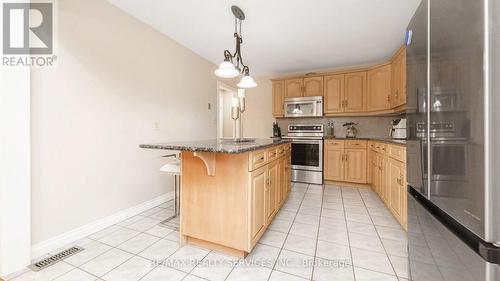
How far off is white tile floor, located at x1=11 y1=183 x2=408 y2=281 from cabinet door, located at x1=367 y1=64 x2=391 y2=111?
210 cm

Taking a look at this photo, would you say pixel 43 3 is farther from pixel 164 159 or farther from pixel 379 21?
pixel 379 21

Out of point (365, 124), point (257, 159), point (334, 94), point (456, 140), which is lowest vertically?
point (257, 159)

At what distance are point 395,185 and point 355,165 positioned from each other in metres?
1.40

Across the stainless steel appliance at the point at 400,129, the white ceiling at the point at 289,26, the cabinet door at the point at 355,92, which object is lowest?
the stainless steel appliance at the point at 400,129

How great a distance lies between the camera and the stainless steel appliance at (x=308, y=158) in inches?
153

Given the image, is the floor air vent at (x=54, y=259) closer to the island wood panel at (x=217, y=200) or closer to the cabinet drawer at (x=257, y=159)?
the island wood panel at (x=217, y=200)

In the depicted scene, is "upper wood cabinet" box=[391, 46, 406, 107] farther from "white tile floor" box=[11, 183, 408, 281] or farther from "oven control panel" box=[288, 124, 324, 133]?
"white tile floor" box=[11, 183, 408, 281]

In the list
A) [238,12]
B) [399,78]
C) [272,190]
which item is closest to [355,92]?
[399,78]

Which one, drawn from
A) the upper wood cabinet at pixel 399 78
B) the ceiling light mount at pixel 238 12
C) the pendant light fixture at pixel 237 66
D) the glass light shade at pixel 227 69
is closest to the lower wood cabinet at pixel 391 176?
the upper wood cabinet at pixel 399 78

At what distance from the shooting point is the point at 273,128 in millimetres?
4699

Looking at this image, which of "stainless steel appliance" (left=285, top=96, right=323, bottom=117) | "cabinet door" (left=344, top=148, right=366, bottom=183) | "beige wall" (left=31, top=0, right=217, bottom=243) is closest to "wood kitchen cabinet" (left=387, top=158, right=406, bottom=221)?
"cabinet door" (left=344, top=148, right=366, bottom=183)

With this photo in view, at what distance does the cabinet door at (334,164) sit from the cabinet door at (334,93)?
→ 0.83 m

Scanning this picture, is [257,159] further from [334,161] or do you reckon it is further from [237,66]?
[334,161]

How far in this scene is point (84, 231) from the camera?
1.97 metres
